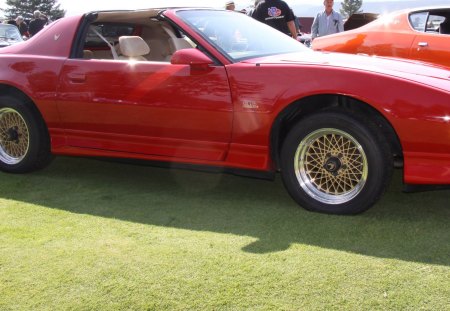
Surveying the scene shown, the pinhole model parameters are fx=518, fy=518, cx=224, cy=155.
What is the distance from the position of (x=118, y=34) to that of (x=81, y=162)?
4.19 feet

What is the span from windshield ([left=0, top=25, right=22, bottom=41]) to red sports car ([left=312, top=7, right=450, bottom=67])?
413 inches

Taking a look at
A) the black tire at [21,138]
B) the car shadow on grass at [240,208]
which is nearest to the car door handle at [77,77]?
the black tire at [21,138]

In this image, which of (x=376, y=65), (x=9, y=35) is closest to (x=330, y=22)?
(x=376, y=65)

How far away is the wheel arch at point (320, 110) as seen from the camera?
3.13m

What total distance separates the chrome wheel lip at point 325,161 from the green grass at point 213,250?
6.0 inches

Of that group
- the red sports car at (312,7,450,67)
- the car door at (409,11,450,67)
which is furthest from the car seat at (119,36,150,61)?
the car door at (409,11,450,67)

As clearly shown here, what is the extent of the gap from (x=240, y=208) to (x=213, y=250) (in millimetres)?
740

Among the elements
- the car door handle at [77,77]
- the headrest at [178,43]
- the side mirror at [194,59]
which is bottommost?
the car door handle at [77,77]

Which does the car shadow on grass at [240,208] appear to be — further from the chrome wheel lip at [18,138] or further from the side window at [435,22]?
the side window at [435,22]

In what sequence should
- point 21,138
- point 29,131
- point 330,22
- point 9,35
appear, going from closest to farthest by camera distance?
point 29,131 → point 21,138 → point 330,22 → point 9,35

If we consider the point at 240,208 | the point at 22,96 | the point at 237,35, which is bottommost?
the point at 240,208

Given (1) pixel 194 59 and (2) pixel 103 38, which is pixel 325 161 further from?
(2) pixel 103 38

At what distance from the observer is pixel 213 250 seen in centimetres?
278

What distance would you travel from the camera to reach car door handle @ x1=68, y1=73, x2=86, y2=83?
3.91m
